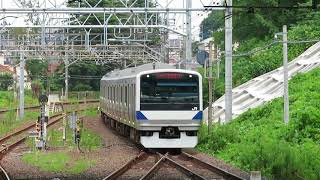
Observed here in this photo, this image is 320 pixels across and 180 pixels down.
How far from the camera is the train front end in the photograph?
60.9 ft

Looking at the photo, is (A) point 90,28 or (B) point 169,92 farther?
(A) point 90,28

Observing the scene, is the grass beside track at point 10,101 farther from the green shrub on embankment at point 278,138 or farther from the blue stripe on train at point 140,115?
the blue stripe on train at point 140,115

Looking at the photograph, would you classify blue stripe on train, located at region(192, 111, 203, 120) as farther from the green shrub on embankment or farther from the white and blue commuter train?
the green shrub on embankment

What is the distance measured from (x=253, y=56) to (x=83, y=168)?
27255mm

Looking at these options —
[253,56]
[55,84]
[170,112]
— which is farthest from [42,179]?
[55,84]

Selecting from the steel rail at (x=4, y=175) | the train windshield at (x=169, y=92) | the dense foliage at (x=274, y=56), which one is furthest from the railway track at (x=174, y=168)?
the dense foliage at (x=274, y=56)

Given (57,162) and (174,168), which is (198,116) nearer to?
(174,168)

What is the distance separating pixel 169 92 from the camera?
1864 cm

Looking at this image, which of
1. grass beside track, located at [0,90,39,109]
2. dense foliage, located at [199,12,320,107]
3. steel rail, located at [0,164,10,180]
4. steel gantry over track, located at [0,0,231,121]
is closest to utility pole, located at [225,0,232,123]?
steel gantry over track, located at [0,0,231,121]

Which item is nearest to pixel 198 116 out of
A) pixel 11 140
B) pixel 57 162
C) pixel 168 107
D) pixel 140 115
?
pixel 168 107

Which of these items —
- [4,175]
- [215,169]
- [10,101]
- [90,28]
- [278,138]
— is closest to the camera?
[4,175]

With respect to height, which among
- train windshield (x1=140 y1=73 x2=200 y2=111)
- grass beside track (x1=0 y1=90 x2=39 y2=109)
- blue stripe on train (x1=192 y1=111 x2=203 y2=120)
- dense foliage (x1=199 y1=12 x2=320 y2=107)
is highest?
dense foliage (x1=199 y1=12 x2=320 y2=107)

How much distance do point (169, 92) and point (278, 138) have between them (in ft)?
10.8

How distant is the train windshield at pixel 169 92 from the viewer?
18578 millimetres
